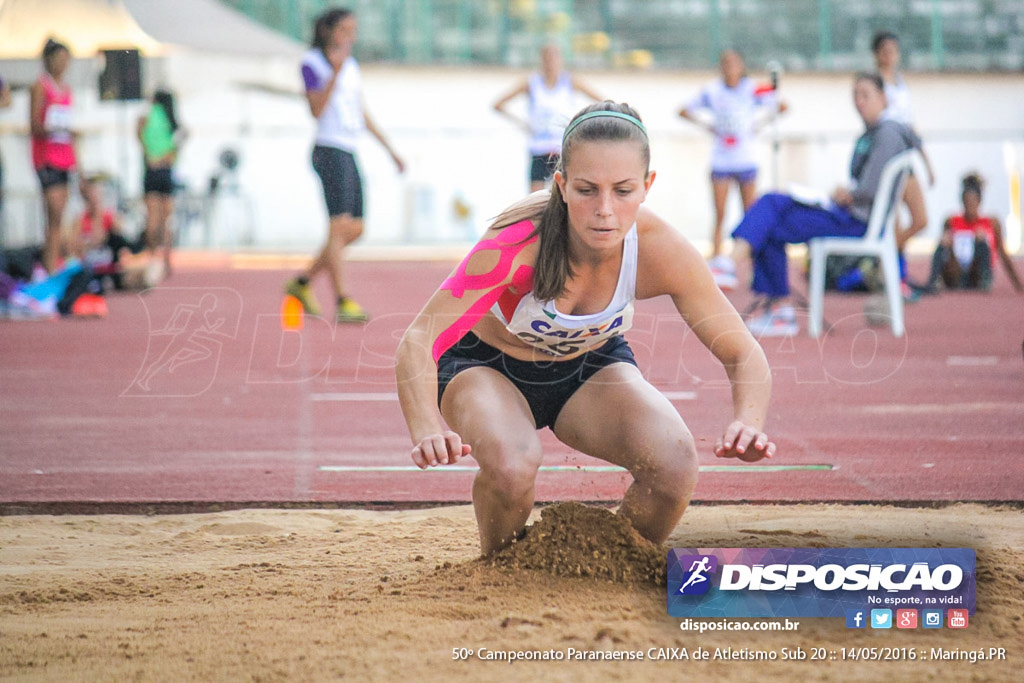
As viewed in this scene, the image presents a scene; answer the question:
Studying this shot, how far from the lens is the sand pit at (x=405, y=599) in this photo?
102 inches

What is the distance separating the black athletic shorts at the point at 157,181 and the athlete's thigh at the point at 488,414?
35.2 ft

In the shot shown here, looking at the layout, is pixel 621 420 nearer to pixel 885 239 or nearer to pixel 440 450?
pixel 440 450

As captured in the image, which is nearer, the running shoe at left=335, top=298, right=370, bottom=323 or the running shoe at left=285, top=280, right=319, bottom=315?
the running shoe at left=335, top=298, right=370, bottom=323

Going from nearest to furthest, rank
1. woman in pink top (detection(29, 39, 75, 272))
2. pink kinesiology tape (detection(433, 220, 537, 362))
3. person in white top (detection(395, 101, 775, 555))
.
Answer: person in white top (detection(395, 101, 775, 555)), pink kinesiology tape (detection(433, 220, 537, 362)), woman in pink top (detection(29, 39, 75, 272))

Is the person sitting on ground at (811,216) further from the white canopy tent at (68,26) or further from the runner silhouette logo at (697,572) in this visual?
the white canopy tent at (68,26)

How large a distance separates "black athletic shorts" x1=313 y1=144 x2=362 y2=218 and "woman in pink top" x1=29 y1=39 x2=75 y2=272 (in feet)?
9.59

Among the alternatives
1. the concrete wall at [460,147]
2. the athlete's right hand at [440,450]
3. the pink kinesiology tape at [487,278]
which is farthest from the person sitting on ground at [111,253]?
the athlete's right hand at [440,450]

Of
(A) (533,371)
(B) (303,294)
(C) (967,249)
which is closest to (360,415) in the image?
(A) (533,371)

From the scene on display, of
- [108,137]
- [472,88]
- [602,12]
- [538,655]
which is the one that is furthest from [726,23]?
[538,655]

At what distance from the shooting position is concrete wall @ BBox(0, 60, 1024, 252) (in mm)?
23000

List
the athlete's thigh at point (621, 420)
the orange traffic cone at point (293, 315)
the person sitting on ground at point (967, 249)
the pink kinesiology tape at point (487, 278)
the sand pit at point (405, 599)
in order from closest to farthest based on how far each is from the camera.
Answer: the sand pit at point (405, 599)
the pink kinesiology tape at point (487, 278)
the athlete's thigh at point (621, 420)
the orange traffic cone at point (293, 315)
the person sitting on ground at point (967, 249)

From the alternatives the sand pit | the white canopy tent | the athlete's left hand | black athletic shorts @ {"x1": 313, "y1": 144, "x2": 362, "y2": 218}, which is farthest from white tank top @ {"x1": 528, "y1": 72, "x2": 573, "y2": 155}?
the athlete's left hand

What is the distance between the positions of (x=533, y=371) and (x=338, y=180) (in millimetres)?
5769

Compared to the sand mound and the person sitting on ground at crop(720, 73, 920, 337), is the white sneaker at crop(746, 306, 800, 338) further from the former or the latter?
the sand mound
